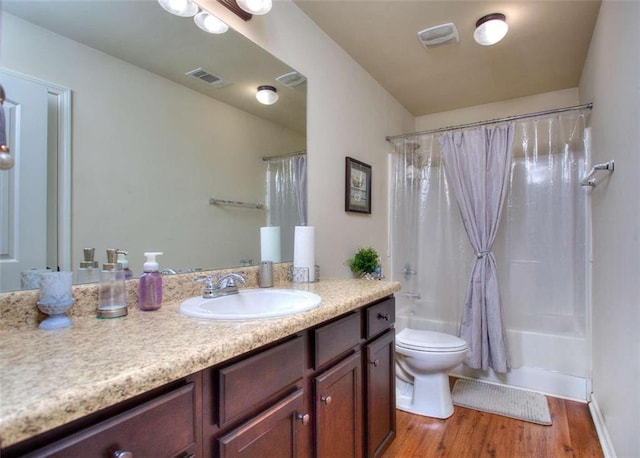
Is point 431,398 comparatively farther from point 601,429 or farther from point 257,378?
point 257,378

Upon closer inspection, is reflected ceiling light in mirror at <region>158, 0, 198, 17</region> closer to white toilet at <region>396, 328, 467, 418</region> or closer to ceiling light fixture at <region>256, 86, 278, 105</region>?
ceiling light fixture at <region>256, 86, 278, 105</region>

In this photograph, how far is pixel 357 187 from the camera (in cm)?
236

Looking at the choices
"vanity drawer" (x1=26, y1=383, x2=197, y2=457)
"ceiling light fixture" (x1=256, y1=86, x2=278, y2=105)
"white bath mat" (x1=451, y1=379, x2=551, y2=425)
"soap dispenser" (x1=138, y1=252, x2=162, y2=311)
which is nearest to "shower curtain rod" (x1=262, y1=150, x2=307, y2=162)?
"ceiling light fixture" (x1=256, y1=86, x2=278, y2=105)

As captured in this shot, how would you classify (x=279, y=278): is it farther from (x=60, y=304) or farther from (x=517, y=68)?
(x=517, y=68)

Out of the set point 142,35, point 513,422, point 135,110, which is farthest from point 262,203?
point 513,422

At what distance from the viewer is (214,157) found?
1.46 meters

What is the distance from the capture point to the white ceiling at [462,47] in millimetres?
1799

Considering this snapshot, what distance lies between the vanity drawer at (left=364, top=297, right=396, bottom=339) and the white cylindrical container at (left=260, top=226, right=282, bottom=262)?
1.75ft

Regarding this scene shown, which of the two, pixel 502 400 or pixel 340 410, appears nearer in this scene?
pixel 340 410

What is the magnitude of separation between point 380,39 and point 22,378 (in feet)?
7.30

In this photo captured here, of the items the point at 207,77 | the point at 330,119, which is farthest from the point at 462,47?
the point at 207,77

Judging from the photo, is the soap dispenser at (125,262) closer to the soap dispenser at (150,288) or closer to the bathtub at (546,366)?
the soap dispenser at (150,288)

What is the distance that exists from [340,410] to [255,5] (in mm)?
1578

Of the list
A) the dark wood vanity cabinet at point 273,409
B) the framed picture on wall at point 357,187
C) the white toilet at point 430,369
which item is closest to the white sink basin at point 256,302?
the dark wood vanity cabinet at point 273,409
